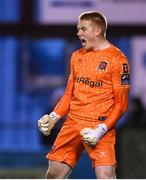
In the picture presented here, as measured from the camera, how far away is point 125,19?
9.52 meters

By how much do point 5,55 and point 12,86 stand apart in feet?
1.39

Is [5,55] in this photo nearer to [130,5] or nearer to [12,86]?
[12,86]

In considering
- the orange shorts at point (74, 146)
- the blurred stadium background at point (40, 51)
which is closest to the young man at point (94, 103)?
the orange shorts at point (74, 146)

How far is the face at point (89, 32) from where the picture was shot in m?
4.69

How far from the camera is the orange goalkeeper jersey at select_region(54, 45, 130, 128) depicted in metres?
4.63

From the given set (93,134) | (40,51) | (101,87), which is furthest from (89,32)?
(40,51)

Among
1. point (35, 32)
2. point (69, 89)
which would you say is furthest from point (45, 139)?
point (69, 89)

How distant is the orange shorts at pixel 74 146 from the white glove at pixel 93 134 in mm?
90

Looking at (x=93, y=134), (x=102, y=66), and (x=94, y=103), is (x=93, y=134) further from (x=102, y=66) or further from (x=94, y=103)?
(x=102, y=66)

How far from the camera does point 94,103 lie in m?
4.67

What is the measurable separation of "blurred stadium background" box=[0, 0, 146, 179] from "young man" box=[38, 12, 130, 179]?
→ 4.42m

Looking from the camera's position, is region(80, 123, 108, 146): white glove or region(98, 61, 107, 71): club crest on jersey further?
region(98, 61, 107, 71): club crest on jersey

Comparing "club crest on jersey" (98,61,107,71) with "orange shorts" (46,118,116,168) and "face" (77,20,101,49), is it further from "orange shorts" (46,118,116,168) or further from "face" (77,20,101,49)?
"orange shorts" (46,118,116,168)

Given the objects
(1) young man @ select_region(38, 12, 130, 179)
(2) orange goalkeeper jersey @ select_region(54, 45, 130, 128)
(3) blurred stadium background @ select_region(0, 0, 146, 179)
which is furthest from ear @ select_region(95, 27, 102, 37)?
(3) blurred stadium background @ select_region(0, 0, 146, 179)
